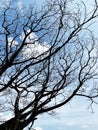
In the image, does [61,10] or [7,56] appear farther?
[61,10]

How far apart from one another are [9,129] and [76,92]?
5174mm

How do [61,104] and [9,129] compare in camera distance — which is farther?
[61,104]

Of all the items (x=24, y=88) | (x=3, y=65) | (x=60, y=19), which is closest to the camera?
(x=3, y=65)

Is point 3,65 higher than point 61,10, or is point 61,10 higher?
point 61,10

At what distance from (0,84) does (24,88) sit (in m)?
1.69

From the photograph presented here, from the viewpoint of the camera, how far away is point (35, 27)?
18.5 meters

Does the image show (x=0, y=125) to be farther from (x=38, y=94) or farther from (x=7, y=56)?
(x=7, y=56)

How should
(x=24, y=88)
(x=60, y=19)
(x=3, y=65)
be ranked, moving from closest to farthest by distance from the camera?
(x=3, y=65) → (x=60, y=19) → (x=24, y=88)

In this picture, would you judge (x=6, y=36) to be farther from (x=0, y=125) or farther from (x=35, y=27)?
(x=0, y=125)

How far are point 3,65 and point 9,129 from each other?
3304 mm

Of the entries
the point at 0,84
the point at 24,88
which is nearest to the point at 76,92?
the point at 24,88

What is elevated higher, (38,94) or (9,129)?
(38,94)

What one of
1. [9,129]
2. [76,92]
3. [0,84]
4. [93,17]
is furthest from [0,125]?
[93,17]

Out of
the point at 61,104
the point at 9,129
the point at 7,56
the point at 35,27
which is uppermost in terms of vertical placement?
the point at 35,27
